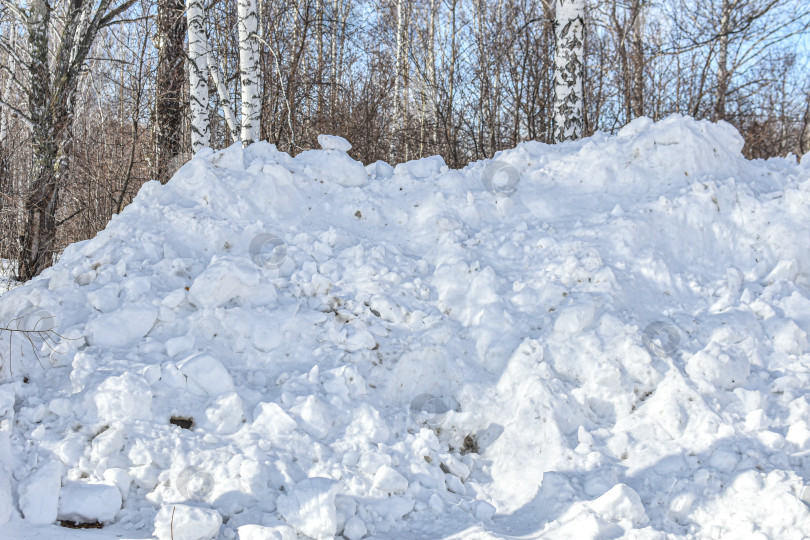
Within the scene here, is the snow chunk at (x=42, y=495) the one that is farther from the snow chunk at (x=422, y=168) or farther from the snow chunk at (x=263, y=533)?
the snow chunk at (x=422, y=168)

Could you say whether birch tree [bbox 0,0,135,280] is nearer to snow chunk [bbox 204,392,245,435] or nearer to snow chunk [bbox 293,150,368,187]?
snow chunk [bbox 293,150,368,187]

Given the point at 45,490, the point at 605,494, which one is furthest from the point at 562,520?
the point at 45,490

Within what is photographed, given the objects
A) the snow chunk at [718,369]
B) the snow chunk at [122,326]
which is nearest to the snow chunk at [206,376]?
the snow chunk at [122,326]

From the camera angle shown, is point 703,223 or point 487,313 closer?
point 487,313

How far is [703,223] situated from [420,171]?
2242 mm

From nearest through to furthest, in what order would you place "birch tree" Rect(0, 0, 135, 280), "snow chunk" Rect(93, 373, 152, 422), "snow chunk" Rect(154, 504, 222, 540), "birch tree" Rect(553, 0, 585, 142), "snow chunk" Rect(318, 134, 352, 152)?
1. "snow chunk" Rect(154, 504, 222, 540)
2. "snow chunk" Rect(93, 373, 152, 422)
3. "snow chunk" Rect(318, 134, 352, 152)
4. "birch tree" Rect(553, 0, 585, 142)
5. "birch tree" Rect(0, 0, 135, 280)

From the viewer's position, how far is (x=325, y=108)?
10.1 m

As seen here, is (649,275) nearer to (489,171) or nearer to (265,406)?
(489,171)

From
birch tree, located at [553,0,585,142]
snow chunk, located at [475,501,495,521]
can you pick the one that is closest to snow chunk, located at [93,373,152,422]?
snow chunk, located at [475,501,495,521]

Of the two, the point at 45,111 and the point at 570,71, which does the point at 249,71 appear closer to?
the point at 45,111

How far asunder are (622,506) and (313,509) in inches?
56.3

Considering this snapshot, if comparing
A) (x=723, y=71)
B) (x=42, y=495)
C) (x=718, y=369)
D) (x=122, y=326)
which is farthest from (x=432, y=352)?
(x=723, y=71)

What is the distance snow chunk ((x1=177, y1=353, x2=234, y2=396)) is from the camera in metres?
3.33

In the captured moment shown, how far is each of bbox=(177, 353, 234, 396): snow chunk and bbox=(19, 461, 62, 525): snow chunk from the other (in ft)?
2.50
